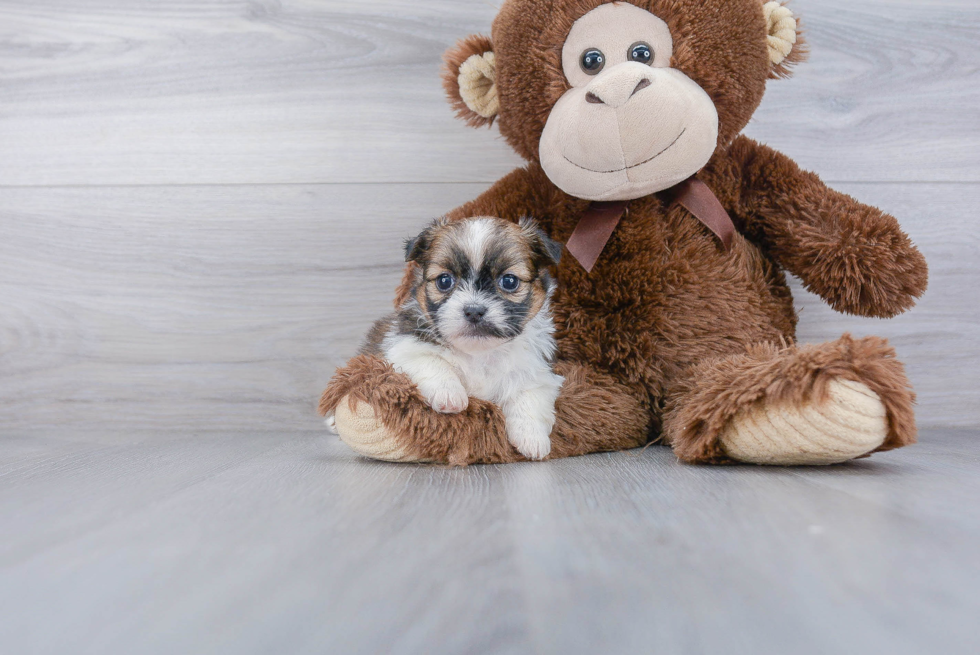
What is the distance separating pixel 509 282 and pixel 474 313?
0.10 metres

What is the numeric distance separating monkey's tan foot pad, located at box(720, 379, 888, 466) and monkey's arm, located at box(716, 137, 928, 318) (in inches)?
15.7

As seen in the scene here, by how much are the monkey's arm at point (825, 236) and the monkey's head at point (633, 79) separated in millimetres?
145

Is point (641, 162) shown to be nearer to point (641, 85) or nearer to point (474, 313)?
point (641, 85)

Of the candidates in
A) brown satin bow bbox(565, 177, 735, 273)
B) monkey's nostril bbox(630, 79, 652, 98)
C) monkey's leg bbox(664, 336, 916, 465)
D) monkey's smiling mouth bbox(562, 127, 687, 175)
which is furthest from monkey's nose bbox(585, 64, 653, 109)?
monkey's leg bbox(664, 336, 916, 465)

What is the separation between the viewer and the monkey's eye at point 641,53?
4.09 feet

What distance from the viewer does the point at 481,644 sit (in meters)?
0.53

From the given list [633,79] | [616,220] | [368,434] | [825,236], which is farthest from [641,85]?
[368,434]

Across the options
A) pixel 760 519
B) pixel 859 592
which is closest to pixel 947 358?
pixel 760 519

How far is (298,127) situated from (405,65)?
32 centimetres

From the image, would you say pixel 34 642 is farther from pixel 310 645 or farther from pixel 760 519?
pixel 760 519

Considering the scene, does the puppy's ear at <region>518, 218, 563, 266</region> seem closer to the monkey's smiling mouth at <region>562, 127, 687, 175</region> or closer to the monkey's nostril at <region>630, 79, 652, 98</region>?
the monkey's smiling mouth at <region>562, 127, 687, 175</region>

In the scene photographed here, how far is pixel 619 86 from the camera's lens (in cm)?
118

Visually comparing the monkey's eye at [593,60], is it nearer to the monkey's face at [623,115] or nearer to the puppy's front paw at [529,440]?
the monkey's face at [623,115]

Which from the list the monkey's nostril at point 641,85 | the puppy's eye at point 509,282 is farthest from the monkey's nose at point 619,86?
the puppy's eye at point 509,282
